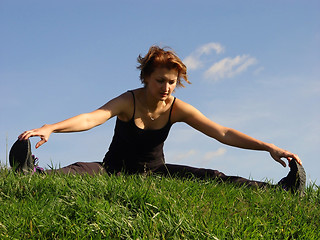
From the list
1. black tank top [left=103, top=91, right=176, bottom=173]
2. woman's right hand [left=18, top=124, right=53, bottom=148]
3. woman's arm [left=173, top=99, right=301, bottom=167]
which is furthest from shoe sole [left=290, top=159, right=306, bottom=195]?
woman's right hand [left=18, top=124, right=53, bottom=148]

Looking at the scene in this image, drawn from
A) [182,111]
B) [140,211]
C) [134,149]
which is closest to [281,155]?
[182,111]

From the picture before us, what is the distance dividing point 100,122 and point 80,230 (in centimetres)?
218

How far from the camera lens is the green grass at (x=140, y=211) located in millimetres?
3678

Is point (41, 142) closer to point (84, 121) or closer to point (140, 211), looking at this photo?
point (84, 121)

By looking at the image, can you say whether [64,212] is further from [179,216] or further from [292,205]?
[292,205]

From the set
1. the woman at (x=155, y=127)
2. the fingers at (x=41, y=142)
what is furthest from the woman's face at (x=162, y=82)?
the fingers at (x=41, y=142)

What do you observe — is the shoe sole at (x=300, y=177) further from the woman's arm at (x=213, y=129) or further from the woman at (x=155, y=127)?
the woman's arm at (x=213, y=129)

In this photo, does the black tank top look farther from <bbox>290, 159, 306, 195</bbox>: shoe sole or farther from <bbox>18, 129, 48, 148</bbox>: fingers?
<bbox>290, 159, 306, 195</bbox>: shoe sole

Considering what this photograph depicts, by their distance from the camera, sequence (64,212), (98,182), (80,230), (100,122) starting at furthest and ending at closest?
(100,122)
(98,182)
(64,212)
(80,230)

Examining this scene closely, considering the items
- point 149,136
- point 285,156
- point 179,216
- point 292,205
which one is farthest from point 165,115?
point 179,216

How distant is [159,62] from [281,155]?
2079mm

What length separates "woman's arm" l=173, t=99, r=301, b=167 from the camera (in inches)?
240

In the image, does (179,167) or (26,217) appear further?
(179,167)

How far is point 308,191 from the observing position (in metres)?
5.97
